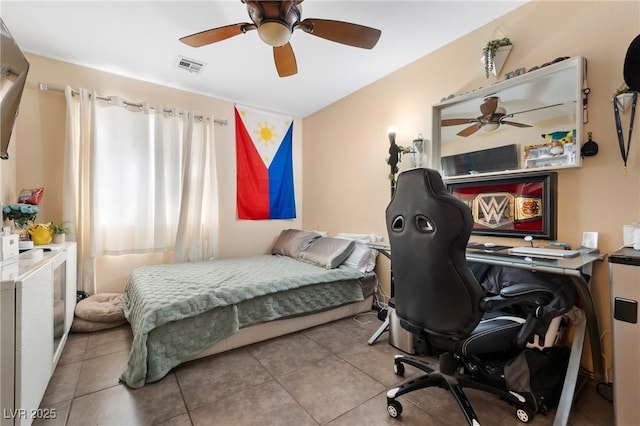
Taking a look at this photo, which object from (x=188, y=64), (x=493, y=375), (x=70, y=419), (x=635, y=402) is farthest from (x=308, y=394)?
(x=188, y=64)

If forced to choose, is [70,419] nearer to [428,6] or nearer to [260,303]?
[260,303]

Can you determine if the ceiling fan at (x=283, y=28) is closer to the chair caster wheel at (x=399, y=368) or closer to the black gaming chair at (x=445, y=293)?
the black gaming chair at (x=445, y=293)

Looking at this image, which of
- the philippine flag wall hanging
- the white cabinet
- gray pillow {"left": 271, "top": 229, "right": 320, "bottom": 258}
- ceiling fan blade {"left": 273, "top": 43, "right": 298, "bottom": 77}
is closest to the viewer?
the white cabinet

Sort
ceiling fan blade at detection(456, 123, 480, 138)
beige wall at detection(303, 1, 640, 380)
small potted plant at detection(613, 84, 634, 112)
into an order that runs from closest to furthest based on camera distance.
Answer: small potted plant at detection(613, 84, 634, 112)
beige wall at detection(303, 1, 640, 380)
ceiling fan blade at detection(456, 123, 480, 138)

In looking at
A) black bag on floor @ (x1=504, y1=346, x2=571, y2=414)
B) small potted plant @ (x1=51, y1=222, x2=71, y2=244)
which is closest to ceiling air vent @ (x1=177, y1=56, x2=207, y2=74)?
small potted plant @ (x1=51, y1=222, x2=71, y2=244)

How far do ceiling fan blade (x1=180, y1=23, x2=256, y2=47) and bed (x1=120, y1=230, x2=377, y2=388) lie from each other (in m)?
1.74

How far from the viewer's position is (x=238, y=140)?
3.69 m

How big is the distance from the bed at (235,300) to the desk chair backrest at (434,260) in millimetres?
1182

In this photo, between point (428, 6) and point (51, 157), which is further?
point (51, 157)

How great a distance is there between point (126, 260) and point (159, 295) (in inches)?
57.2

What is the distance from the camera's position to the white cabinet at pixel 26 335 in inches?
43.9

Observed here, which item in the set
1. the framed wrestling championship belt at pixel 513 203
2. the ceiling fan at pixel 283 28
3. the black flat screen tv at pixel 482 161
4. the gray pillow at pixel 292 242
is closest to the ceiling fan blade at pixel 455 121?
the black flat screen tv at pixel 482 161

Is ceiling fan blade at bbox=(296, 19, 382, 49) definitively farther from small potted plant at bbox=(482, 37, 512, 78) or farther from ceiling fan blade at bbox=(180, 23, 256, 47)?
small potted plant at bbox=(482, 37, 512, 78)

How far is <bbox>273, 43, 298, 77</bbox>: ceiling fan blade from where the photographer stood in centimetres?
202
